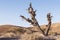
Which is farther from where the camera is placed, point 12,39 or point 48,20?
point 48,20

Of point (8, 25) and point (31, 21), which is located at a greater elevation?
point (31, 21)

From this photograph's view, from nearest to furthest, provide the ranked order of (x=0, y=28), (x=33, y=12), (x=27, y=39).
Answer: (x=27, y=39), (x=33, y=12), (x=0, y=28)

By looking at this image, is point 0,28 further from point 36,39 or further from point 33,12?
point 36,39

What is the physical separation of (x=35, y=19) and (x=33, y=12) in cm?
118

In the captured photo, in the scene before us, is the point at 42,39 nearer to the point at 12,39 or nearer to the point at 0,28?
the point at 12,39

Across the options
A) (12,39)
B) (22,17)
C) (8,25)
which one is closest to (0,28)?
(8,25)

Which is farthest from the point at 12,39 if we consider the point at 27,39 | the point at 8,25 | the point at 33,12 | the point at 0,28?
the point at 8,25

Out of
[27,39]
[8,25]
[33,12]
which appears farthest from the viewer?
[8,25]

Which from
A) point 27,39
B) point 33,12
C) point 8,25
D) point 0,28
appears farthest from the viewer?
point 8,25

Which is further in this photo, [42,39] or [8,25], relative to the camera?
[8,25]

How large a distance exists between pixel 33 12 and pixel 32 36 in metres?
14.1

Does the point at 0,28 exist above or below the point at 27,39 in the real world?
below

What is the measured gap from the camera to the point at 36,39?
89.9 feet

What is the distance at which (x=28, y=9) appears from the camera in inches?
1629
